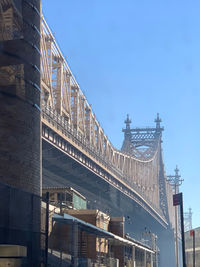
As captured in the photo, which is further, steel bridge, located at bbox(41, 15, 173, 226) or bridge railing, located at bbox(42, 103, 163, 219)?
steel bridge, located at bbox(41, 15, 173, 226)

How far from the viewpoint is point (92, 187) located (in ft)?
332

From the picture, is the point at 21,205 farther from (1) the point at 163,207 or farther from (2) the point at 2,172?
(1) the point at 163,207

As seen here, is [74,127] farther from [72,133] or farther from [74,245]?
[74,245]

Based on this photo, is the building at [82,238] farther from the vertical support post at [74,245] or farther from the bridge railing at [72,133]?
the bridge railing at [72,133]

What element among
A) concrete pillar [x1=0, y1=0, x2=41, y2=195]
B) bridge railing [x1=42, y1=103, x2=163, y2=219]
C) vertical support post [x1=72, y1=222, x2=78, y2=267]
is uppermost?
bridge railing [x1=42, y1=103, x2=163, y2=219]

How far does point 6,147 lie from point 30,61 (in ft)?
19.4

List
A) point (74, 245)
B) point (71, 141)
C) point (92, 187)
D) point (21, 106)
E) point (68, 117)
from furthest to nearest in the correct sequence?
point (92, 187)
point (68, 117)
point (71, 141)
point (74, 245)
point (21, 106)

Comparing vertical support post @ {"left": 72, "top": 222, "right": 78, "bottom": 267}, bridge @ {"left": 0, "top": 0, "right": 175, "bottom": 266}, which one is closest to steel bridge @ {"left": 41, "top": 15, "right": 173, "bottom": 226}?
bridge @ {"left": 0, "top": 0, "right": 175, "bottom": 266}

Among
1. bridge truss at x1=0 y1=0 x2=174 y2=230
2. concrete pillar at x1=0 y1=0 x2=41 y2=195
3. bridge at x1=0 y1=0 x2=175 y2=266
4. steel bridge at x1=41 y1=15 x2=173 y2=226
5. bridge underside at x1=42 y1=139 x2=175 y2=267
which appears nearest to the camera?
concrete pillar at x1=0 y1=0 x2=41 y2=195

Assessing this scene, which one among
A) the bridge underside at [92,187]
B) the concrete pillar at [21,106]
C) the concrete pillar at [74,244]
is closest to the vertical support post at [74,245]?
the concrete pillar at [74,244]

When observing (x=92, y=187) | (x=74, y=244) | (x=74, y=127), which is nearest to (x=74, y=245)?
(x=74, y=244)

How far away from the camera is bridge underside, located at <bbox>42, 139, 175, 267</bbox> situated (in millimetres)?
77062

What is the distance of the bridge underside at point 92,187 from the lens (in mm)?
77062

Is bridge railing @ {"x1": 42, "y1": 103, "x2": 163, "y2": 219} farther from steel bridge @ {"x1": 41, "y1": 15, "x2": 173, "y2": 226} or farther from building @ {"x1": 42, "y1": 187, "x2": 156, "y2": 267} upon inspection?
building @ {"x1": 42, "y1": 187, "x2": 156, "y2": 267}
